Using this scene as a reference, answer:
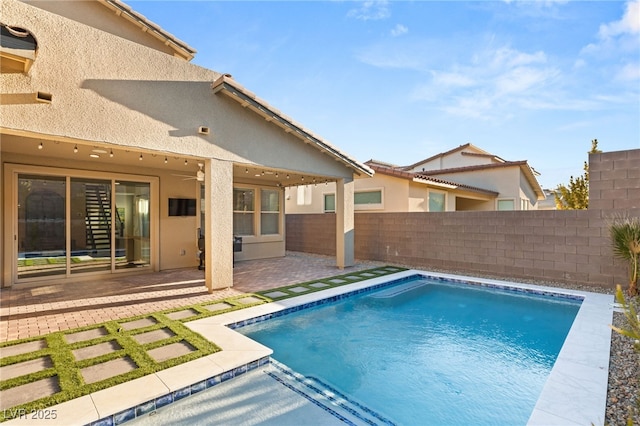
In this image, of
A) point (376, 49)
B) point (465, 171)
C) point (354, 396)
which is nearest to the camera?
point (354, 396)

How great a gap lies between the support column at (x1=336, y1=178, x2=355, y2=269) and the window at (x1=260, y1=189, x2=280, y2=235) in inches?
190

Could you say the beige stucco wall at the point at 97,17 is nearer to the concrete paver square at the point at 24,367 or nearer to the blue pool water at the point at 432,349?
the concrete paver square at the point at 24,367

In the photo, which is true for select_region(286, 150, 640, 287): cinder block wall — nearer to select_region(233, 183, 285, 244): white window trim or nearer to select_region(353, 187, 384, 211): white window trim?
select_region(353, 187, 384, 211): white window trim

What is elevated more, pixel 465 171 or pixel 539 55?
pixel 539 55

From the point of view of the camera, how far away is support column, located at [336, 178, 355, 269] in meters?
12.9

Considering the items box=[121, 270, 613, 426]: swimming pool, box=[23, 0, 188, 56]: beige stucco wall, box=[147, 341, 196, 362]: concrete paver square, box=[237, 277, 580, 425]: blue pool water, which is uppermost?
box=[23, 0, 188, 56]: beige stucco wall

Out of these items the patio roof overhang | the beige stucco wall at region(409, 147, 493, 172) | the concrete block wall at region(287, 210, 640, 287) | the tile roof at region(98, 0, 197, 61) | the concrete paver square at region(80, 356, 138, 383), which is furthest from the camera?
the beige stucco wall at region(409, 147, 493, 172)

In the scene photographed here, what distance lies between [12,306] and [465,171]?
24405 millimetres

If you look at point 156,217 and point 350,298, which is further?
point 156,217

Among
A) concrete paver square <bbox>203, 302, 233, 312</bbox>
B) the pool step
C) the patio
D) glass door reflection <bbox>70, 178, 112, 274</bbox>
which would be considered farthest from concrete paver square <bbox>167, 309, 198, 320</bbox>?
glass door reflection <bbox>70, 178, 112, 274</bbox>

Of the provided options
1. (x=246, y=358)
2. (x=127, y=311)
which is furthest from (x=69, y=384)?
(x=127, y=311)

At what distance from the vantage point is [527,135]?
1914cm

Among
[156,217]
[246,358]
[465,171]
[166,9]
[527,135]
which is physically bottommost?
[246,358]

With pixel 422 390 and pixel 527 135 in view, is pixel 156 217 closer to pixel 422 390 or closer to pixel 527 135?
pixel 422 390
